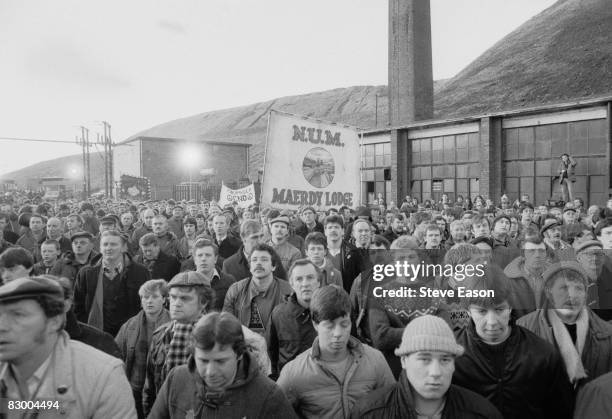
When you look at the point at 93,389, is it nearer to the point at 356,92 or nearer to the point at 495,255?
the point at 495,255

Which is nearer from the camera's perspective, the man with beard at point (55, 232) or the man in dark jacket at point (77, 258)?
the man in dark jacket at point (77, 258)

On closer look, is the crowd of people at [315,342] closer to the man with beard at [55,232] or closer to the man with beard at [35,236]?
the man with beard at [55,232]

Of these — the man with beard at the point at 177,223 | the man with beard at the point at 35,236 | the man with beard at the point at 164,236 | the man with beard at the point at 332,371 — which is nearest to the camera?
the man with beard at the point at 332,371

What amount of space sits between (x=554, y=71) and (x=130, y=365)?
57.7 metres

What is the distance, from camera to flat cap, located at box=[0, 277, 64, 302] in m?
2.04

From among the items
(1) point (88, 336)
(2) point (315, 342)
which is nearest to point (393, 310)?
(2) point (315, 342)

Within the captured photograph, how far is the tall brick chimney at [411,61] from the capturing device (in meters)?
37.2

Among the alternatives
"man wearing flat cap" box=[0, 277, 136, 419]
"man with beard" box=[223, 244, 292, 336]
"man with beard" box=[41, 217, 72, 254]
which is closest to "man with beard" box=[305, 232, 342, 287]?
"man with beard" box=[223, 244, 292, 336]

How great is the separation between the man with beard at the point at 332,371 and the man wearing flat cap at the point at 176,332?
867mm

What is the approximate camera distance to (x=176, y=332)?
11.7 feet

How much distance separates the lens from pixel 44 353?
2154 mm

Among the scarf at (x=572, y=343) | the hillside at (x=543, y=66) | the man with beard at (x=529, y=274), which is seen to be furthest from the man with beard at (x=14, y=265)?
the hillside at (x=543, y=66)

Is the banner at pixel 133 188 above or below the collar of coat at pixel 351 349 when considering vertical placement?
above

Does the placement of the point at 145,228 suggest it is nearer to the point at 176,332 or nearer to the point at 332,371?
the point at 176,332
